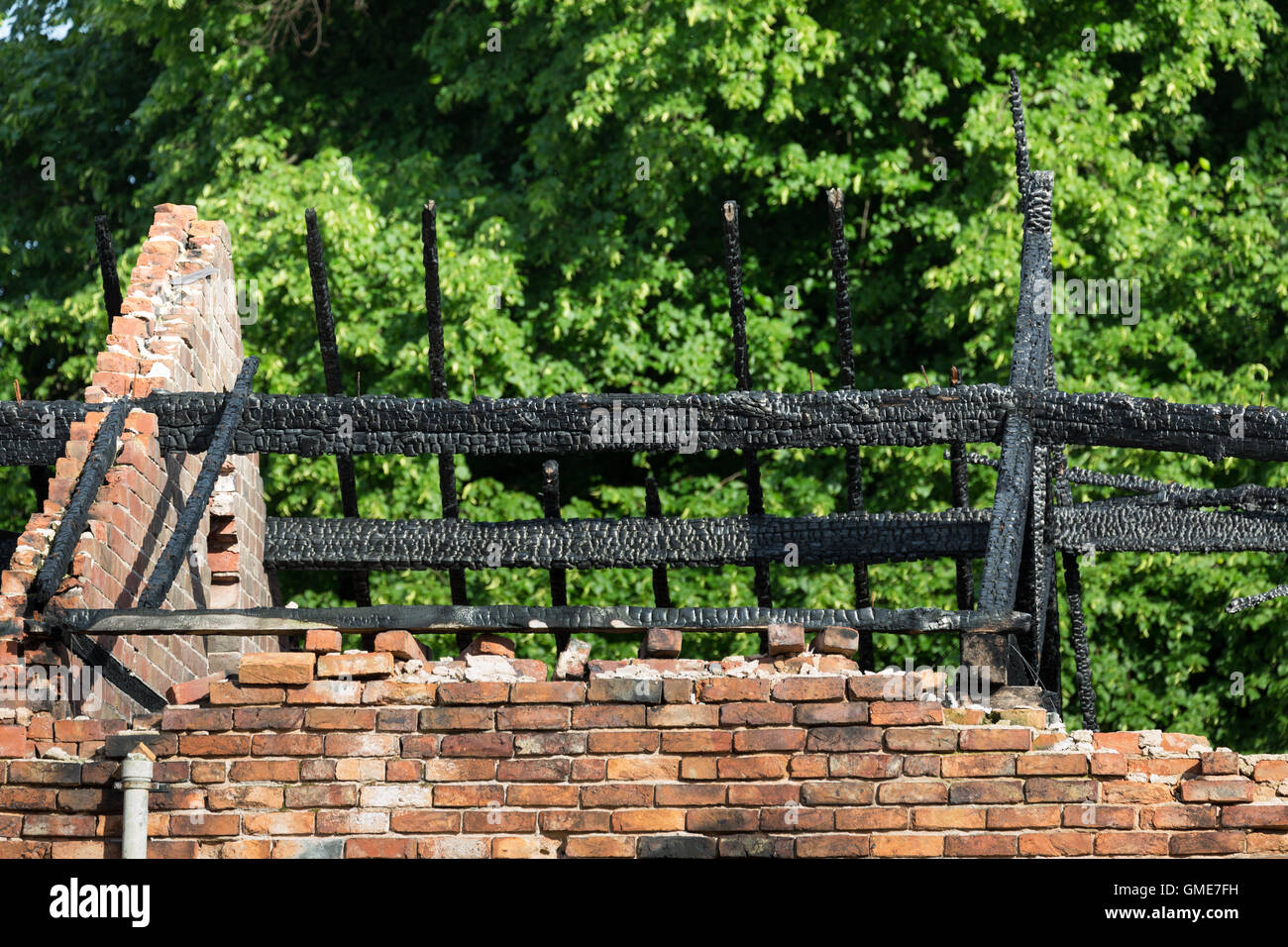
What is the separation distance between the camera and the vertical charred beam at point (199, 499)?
5008 millimetres

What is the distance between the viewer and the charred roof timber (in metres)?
4.92

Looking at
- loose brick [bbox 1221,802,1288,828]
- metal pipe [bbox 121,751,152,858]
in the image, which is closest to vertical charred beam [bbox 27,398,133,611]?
metal pipe [bbox 121,751,152,858]

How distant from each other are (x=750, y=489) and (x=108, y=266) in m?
3.12

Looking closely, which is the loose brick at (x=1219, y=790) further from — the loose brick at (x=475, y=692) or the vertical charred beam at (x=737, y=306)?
the vertical charred beam at (x=737, y=306)

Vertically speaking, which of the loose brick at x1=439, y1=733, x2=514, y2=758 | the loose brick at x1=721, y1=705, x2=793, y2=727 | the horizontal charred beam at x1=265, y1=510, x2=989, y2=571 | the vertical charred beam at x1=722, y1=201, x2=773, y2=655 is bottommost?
the loose brick at x1=439, y1=733, x2=514, y2=758

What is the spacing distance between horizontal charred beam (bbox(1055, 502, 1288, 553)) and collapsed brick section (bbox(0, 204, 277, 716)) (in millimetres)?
4135

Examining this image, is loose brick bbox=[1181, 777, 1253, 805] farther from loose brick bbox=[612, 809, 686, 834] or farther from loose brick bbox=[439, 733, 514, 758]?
loose brick bbox=[439, 733, 514, 758]

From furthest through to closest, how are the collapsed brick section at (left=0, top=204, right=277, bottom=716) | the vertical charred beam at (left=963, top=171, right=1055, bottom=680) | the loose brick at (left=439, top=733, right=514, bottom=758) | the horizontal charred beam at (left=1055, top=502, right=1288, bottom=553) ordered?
the horizontal charred beam at (left=1055, top=502, right=1288, bottom=553)
the collapsed brick section at (left=0, top=204, right=277, bottom=716)
the vertical charred beam at (left=963, top=171, right=1055, bottom=680)
the loose brick at (left=439, top=733, right=514, bottom=758)

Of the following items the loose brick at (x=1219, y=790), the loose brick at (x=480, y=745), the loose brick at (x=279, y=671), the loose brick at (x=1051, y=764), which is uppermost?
the loose brick at (x=279, y=671)

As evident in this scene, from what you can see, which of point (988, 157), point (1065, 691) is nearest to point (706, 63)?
point (988, 157)

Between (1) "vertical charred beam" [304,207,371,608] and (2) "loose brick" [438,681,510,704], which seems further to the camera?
(1) "vertical charred beam" [304,207,371,608]

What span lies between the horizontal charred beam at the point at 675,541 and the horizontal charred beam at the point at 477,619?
189cm

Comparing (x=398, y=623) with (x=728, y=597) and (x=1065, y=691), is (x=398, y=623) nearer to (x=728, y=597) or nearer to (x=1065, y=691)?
(x=728, y=597)

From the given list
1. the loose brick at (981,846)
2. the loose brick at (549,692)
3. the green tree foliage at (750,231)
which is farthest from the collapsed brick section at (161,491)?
the green tree foliage at (750,231)
